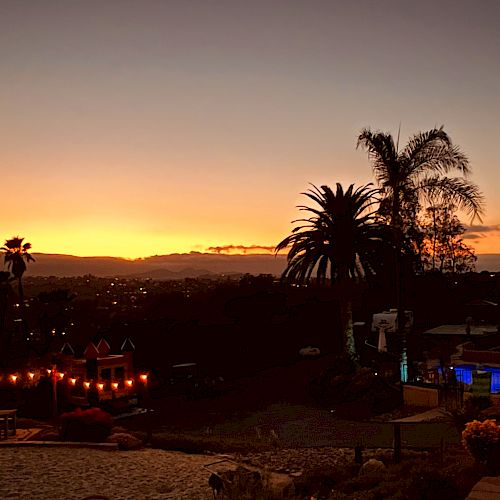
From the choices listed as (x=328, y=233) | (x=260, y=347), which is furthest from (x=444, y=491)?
(x=260, y=347)

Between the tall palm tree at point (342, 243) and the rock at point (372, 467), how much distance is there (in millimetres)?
14396

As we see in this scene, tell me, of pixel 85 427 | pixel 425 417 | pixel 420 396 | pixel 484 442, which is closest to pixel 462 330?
pixel 420 396

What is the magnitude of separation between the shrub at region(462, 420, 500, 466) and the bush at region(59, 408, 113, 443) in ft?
31.8

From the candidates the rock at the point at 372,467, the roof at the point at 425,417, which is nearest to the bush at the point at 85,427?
the rock at the point at 372,467

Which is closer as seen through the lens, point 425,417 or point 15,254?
point 425,417

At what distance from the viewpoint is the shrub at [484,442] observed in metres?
9.73

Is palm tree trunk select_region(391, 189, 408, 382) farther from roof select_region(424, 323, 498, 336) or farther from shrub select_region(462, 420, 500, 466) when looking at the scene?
shrub select_region(462, 420, 500, 466)

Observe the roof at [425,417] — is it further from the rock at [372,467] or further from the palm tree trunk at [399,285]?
the rock at [372,467]

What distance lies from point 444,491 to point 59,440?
10.8 m

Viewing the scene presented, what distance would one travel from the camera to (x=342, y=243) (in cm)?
2664

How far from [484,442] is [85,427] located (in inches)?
407

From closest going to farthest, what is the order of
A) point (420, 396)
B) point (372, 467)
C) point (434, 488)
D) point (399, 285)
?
point (434, 488)
point (372, 467)
point (420, 396)
point (399, 285)

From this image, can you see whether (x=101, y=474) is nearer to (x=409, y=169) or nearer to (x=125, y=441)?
(x=125, y=441)

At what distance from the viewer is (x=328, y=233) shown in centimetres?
2692
